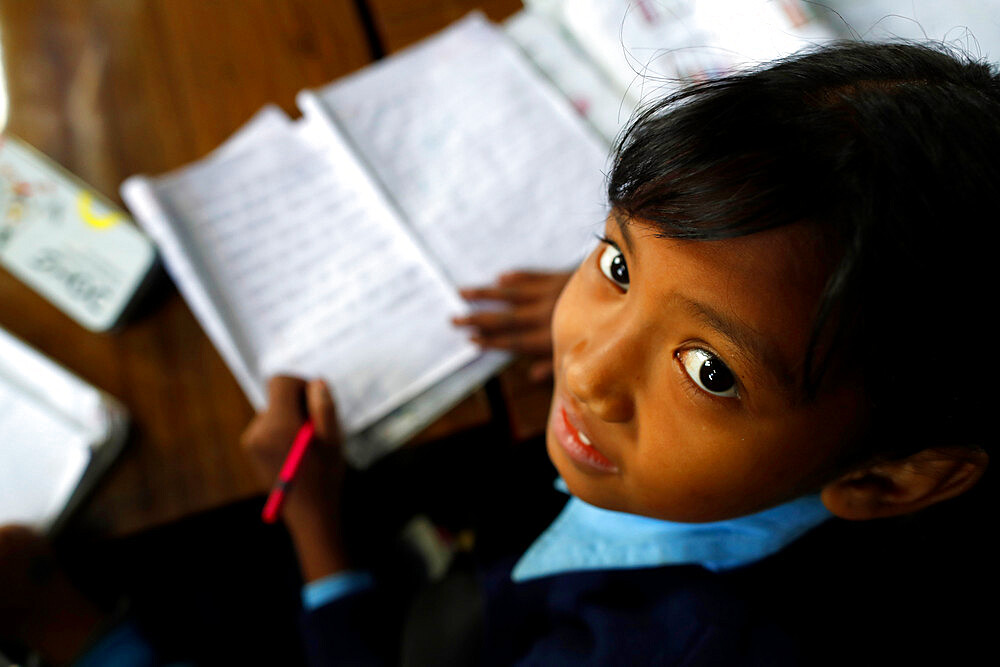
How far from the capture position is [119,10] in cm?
85

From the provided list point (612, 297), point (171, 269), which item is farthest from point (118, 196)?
point (612, 297)

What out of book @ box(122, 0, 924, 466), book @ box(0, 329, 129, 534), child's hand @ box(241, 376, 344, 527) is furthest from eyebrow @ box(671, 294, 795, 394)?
book @ box(0, 329, 129, 534)

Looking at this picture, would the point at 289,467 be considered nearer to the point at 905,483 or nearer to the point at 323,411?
the point at 323,411

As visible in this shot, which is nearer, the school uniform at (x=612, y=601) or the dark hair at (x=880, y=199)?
the dark hair at (x=880, y=199)

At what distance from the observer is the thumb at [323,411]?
0.61 m

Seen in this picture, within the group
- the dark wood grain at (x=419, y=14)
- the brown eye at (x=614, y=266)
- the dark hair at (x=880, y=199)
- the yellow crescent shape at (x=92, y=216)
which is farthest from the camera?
the dark wood grain at (x=419, y=14)

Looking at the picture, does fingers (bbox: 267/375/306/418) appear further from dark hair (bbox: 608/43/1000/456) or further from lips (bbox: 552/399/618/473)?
dark hair (bbox: 608/43/1000/456)

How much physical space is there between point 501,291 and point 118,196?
0.43m

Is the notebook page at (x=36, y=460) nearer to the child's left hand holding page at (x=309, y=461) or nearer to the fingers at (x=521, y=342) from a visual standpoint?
the child's left hand holding page at (x=309, y=461)

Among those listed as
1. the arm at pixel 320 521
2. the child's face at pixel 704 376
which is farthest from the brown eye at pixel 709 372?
the arm at pixel 320 521

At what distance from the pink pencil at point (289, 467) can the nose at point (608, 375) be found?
312 mm

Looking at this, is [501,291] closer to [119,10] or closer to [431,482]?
[431,482]

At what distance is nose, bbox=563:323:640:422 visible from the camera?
41 cm

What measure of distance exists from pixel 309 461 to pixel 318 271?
0.64 feet
